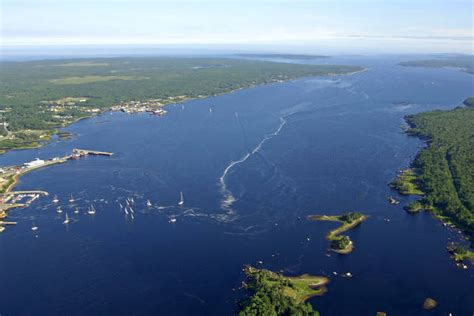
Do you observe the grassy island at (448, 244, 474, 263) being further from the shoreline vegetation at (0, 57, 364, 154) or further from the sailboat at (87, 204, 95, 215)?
the shoreline vegetation at (0, 57, 364, 154)

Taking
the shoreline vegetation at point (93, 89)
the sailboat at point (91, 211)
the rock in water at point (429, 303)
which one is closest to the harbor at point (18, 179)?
the sailboat at point (91, 211)

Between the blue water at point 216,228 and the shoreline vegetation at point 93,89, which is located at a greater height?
the shoreline vegetation at point 93,89

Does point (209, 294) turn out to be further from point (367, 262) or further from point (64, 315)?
point (367, 262)

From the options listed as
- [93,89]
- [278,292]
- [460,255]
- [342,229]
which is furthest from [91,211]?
[93,89]

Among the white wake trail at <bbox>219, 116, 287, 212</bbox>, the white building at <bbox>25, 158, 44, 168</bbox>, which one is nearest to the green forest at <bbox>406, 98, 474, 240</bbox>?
the white wake trail at <bbox>219, 116, 287, 212</bbox>

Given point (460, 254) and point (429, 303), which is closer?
point (429, 303)

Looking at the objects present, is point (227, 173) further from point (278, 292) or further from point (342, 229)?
point (278, 292)

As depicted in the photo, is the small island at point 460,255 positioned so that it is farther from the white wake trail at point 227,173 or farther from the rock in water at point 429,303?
the white wake trail at point 227,173
